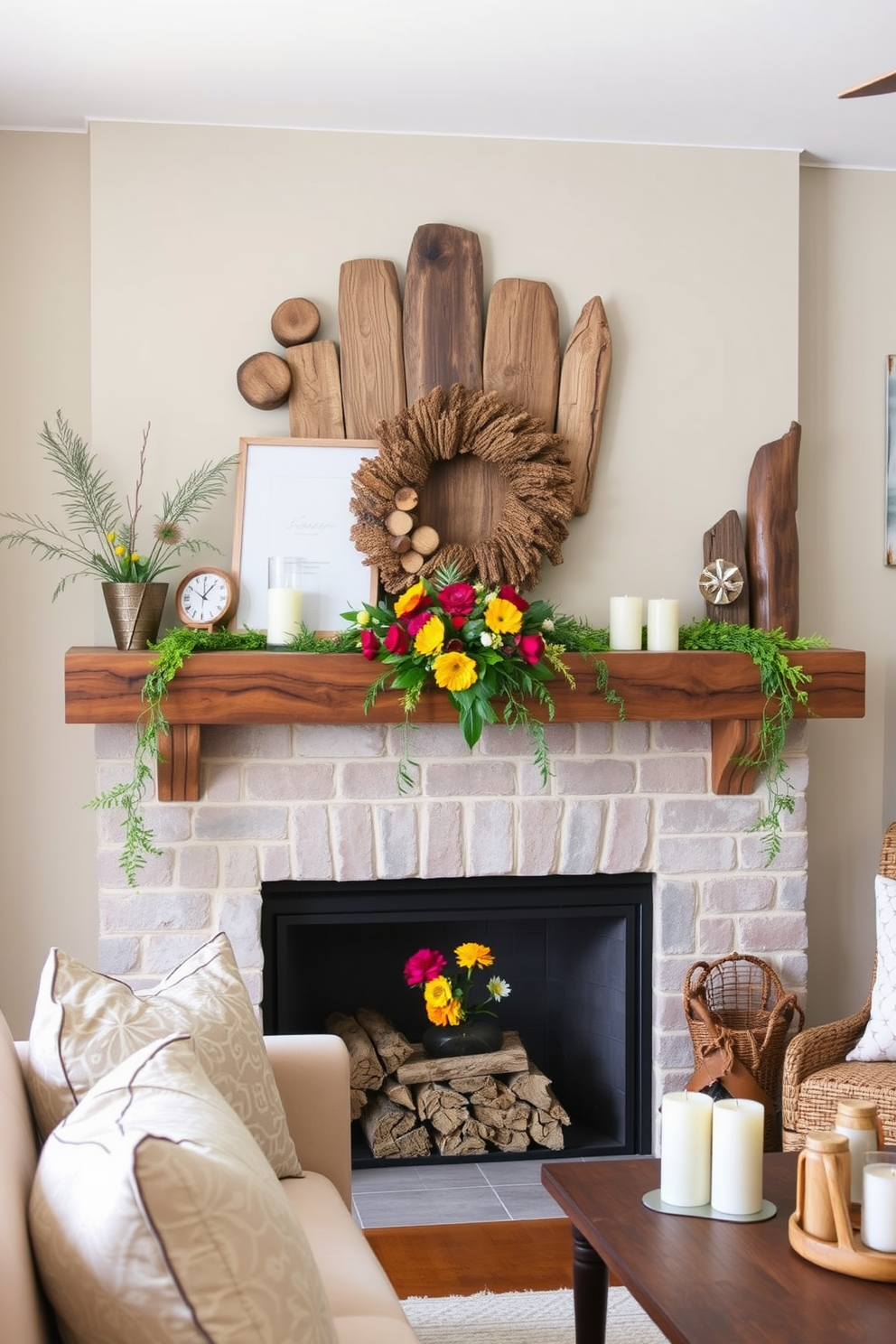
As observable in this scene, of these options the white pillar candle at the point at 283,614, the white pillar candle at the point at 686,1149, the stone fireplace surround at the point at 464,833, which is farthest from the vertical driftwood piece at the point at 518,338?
the white pillar candle at the point at 686,1149

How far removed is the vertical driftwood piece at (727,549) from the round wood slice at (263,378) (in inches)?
44.4

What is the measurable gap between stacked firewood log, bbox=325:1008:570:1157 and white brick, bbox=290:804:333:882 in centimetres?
57

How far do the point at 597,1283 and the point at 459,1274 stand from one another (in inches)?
26.5

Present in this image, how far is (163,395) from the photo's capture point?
3084mm

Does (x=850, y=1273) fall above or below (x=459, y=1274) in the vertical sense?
above

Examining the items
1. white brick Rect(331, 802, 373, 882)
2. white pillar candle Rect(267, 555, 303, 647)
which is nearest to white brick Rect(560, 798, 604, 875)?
white brick Rect(331, 802, 373, 882)

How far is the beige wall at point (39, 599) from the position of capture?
319 centimetres

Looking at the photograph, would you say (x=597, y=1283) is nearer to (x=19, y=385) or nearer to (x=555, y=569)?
(x=555, y=569)

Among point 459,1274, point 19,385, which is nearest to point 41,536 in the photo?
point 19,385

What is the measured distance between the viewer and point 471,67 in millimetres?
2781

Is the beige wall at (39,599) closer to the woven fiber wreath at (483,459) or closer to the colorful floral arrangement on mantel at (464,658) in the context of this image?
the colorful floral arrangement on mantel at (464,658)

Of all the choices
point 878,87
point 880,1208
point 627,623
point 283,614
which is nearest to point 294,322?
point 283,614

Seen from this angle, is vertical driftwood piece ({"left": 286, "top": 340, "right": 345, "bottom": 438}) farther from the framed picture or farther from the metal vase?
the metal vase

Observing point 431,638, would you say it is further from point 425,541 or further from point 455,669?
point 425,541
